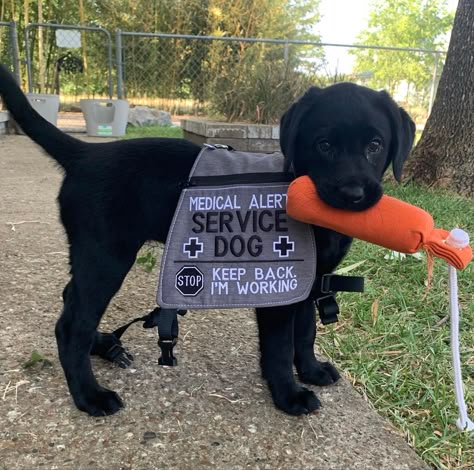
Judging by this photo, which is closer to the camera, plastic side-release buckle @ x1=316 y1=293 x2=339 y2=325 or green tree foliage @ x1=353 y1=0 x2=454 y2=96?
plastic side-release buckle @ x1=316 y1=293 x2=339 y2=325

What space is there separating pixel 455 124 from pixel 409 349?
138 inches

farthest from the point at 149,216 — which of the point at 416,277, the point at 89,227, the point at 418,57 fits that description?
the point at 418,57

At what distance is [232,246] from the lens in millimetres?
1698

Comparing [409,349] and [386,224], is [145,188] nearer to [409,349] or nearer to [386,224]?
[386,224]

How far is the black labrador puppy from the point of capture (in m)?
1.68

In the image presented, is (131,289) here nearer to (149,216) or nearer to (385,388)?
Result: (149,216)

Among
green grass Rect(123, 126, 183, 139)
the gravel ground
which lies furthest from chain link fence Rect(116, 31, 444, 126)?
the gravel ground

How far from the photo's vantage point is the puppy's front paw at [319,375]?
1978 millimetres

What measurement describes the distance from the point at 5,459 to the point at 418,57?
15.4 m

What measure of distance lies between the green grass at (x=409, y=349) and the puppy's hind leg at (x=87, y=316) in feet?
3.31

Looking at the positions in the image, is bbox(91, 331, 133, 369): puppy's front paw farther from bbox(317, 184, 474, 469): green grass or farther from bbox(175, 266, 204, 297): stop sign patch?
bbox(317, 184, 474, 469): green grass

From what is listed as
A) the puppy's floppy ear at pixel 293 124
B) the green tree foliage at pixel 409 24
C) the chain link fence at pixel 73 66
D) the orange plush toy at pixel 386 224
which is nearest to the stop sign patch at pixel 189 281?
the orange plush toy at pixel 386 224

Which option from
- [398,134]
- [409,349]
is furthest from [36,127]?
[409,349]

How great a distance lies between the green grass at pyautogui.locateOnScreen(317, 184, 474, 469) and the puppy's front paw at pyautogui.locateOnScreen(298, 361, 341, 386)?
0.31 feet
